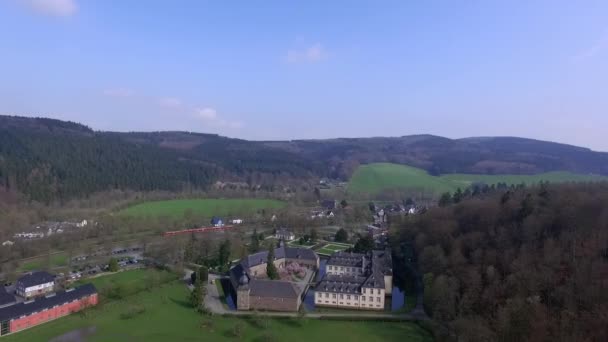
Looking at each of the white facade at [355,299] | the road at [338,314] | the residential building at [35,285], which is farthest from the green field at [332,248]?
the residential building at [35,285]

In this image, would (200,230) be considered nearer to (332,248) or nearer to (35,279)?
(332,248)

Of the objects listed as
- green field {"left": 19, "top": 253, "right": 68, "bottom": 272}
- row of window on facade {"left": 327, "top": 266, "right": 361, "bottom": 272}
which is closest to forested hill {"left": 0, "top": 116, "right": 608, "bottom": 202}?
green field {"left": 19, "top": 253, "right": 68, "bottom": 272}

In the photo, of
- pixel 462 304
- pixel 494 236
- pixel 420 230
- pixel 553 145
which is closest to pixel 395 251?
pixel 420 230

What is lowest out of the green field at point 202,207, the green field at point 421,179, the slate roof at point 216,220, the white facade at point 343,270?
the white facade at point 343,270

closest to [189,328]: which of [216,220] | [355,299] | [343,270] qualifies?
[355,299]

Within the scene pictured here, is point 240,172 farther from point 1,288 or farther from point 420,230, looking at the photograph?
point 1,288

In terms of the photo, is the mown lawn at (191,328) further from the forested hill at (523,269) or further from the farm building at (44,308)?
the forested hill at (523,269)
